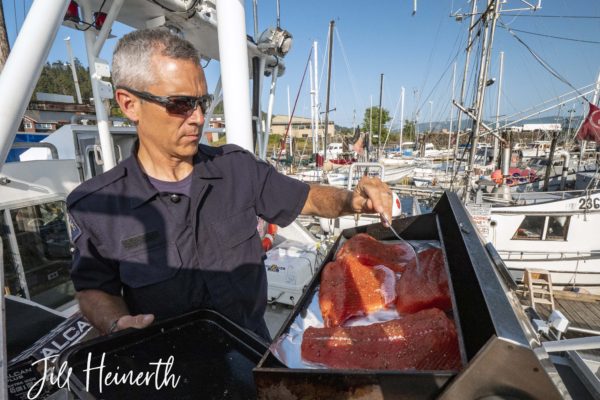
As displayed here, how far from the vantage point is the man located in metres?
1.67

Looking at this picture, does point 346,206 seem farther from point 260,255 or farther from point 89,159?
point 89,159

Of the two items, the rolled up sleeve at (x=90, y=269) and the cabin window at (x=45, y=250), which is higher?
the rolled up sleeve at (x=90, y=269)

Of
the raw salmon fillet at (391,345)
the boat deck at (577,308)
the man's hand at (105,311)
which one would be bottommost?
the boat deck at (577,308)

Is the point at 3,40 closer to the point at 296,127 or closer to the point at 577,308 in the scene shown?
the point at 577,308

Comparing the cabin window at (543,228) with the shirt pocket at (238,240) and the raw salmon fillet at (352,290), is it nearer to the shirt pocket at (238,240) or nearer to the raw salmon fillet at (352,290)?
the raw salmon fillet at (352,290)

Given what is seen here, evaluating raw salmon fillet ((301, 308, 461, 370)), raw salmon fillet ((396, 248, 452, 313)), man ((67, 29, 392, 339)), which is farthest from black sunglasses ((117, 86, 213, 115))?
raw salmon fillet ((396, 248, 452, 313))

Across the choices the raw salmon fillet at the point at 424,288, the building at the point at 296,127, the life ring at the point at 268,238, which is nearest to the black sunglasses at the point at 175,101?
the raw salmon fillet at the point at 424,288

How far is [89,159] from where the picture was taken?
489cm

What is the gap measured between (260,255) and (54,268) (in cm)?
436

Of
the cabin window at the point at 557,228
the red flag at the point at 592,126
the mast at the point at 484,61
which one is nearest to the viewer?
the mast at the point at 484,61

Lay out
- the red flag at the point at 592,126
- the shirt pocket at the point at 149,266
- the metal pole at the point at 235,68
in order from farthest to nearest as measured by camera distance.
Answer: the red flag at the point at 592,126, the metal pole at the point at 235,68, the shirt pocket at the point at 149,266

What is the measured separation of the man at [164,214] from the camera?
1.67m

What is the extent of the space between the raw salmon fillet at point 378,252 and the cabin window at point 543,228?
11.8 m

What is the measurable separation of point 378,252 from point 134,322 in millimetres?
1435
